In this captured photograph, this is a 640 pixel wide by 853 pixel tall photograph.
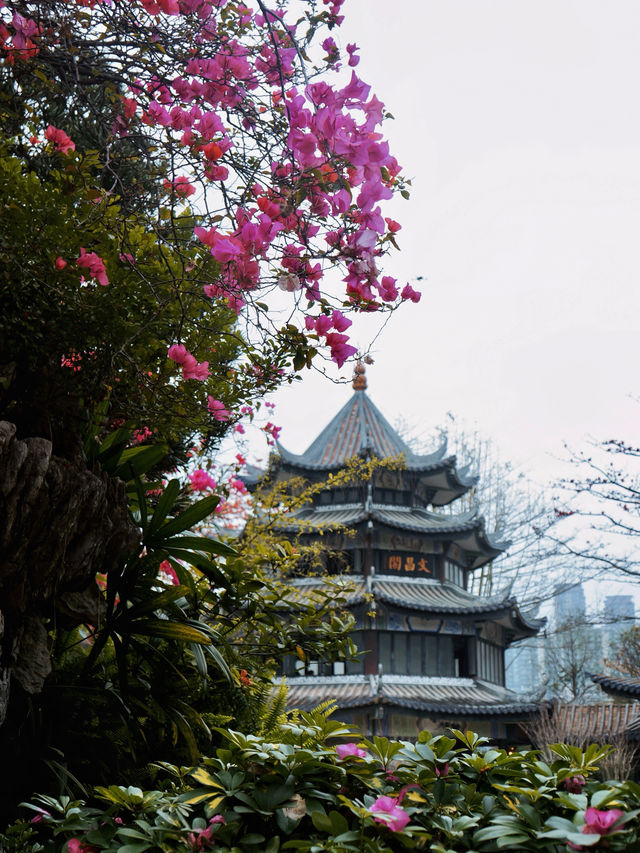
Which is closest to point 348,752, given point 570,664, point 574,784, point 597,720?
point 574,784

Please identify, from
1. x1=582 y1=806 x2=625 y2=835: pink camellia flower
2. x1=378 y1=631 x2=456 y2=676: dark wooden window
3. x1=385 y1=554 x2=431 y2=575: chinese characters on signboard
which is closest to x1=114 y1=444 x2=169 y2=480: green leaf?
x1=582 y1=806 x2=625 y2=835: pink camellia flower

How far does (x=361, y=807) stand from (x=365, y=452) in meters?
15.6

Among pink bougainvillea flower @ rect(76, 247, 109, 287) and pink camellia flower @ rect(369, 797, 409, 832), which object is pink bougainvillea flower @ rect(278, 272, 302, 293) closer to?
pink bougainvillea flower @ rect(76, 247, 109, 287)

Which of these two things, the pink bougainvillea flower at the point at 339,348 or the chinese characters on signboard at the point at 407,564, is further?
the chinese characters on signboard at the point at 407,564

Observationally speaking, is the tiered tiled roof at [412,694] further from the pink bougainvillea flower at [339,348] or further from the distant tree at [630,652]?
the pink bougainvillea flower at [339,348]

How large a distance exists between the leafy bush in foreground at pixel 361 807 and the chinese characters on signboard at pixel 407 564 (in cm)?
1594

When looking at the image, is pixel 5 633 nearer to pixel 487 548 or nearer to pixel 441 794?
pixel 441 794

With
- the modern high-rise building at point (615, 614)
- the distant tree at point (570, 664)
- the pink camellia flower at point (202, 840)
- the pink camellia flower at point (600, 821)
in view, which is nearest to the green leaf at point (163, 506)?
the pink camellia flower at point (202, 840)

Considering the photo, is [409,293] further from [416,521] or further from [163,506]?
[416,521]

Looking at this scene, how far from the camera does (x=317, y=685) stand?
648 inches

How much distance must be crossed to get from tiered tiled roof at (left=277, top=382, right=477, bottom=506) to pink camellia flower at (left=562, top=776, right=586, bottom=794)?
50.4ft

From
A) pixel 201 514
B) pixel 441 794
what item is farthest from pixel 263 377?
pixel 441 794

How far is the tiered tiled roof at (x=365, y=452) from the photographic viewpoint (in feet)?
60.6

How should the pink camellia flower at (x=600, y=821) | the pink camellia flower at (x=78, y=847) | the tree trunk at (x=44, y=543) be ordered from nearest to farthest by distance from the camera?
the pink camellia flower at (x=600, y=821) → the pink camellia flower at (x=78, y=847) → the tree trunk at (x=44, y=543)
